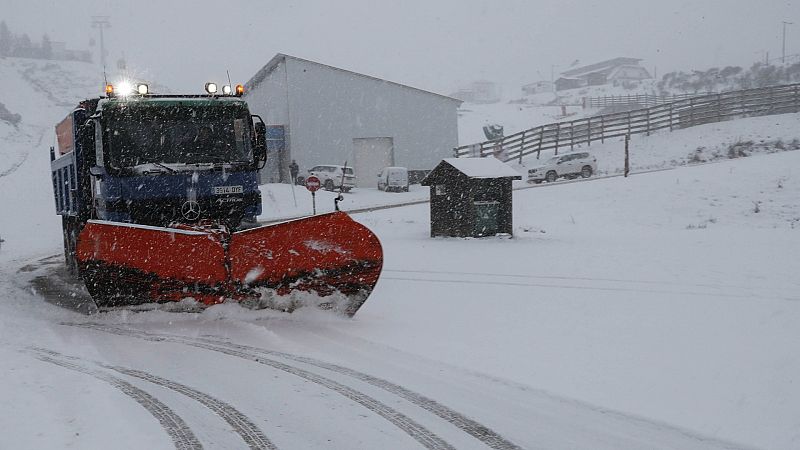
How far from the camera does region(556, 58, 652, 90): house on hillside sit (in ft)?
335

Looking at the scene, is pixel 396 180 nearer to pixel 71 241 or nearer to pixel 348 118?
pixel 348 118

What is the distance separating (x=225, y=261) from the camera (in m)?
6.66

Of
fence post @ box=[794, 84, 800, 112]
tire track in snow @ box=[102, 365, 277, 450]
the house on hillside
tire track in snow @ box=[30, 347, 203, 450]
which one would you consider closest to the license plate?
tire track in snow @ box=[30, 347, 203, 450]

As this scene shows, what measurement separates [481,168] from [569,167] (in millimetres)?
18056

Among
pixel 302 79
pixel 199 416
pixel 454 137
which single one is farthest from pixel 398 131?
pixel 199 416

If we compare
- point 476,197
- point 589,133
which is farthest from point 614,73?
point 476,197

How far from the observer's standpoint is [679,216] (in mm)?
15688

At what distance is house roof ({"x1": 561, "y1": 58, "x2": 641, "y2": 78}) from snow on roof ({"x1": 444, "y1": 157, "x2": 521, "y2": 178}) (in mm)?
99970

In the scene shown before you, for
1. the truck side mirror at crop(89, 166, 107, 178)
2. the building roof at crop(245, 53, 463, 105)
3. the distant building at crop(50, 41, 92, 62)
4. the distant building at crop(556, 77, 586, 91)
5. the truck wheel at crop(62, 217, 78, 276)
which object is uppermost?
the distant building at crop(50, 41, 92, 62)

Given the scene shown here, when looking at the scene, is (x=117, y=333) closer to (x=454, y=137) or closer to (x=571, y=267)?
(x=571, y=267)

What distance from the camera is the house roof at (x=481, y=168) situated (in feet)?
45.1

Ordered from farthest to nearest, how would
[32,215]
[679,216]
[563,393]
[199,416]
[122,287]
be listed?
[32,215]
[679,216]
[122,287]
[563,393]
[199,416]

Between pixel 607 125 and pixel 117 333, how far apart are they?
34.2m

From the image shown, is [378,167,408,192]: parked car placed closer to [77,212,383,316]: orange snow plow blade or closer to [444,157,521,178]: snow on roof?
[444,157,521,178]: snow on roof
